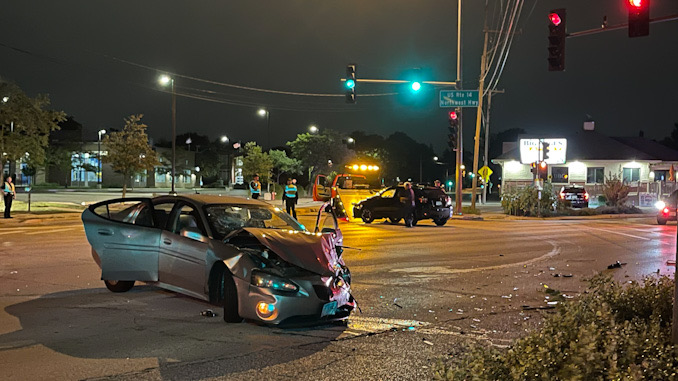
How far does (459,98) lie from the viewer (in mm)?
27875

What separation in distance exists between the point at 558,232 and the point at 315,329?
1628 cm

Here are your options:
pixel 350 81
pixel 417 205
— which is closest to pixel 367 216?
pixel 417 205

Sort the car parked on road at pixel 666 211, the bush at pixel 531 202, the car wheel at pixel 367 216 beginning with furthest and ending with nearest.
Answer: the bush at pixel 531 202, the car parked on road at pixel 666 211, the car wheel at pixel 367 216

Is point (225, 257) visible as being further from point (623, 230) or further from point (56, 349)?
point (623, 230)

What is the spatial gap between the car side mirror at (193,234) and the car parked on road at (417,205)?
16113 mm

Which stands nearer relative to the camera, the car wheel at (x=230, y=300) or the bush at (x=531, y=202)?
the car wheel at (x=230, y=300)

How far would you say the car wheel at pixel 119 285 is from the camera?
9016 mm

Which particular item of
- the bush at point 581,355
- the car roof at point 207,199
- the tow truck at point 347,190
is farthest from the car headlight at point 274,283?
the tow truck at point 347,190

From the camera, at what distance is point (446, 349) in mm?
6332

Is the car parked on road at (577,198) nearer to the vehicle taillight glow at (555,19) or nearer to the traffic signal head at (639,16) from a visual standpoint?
the vehicle taillight glow at (555,19)

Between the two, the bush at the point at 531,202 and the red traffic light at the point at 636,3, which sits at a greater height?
the red traffic light at the point at 636,3

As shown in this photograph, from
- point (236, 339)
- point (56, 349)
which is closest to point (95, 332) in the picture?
point (56, 349)

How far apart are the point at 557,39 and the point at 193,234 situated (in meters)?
13.3

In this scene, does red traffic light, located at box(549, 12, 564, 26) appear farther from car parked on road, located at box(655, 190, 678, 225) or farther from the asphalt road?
car parked on road, located at box(655, 190, 678, 225)
